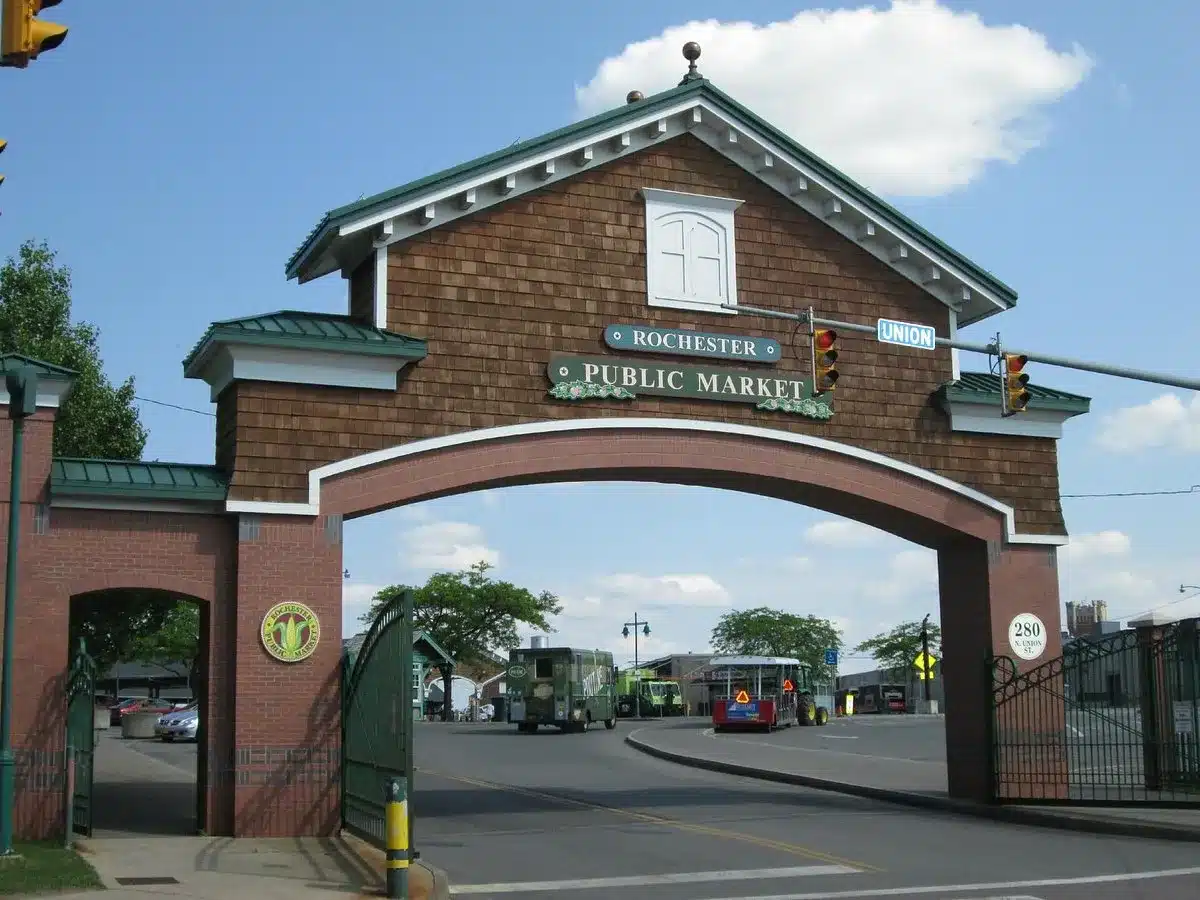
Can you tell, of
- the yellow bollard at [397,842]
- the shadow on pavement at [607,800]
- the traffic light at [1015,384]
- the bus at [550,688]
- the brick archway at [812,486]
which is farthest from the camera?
the bus at [550,688]

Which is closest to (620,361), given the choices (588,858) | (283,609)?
(283,609)

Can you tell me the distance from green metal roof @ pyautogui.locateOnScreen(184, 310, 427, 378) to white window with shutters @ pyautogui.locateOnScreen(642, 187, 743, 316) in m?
4.01

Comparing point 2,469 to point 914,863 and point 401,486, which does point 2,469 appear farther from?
point 914,863

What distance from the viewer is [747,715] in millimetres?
49781

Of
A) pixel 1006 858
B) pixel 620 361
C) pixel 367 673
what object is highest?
pixel 620 361

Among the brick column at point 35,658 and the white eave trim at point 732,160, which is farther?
the white eave trim at point 732,160

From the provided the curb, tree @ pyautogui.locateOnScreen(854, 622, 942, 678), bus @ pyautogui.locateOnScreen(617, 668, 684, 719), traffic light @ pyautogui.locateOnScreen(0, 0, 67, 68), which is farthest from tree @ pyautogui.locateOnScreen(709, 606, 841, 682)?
traffic light @ pyautogui.locateOnScreen(0, 0, 67, 68)

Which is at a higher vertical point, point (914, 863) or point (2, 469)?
point (2, 469)

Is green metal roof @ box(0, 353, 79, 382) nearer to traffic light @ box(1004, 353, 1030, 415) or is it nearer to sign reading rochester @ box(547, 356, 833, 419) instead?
sign reading rochester @ box(547, 356, 833, 419)

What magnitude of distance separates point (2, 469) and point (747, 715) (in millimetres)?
34869

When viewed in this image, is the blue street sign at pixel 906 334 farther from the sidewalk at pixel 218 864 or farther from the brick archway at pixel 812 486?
the sidewalk at pixel 218 864

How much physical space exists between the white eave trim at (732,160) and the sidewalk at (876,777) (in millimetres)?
8068

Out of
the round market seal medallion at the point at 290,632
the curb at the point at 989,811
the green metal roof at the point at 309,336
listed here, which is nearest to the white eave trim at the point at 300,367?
the green metal roof at the point at 309,336

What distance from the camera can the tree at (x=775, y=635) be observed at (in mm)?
116188
